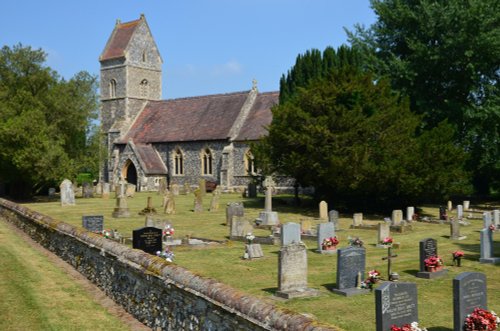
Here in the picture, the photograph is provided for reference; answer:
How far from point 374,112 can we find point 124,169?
1147 inches

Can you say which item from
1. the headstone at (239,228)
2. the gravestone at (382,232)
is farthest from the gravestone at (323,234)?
the headstone at (239,228)

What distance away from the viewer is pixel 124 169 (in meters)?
50.8

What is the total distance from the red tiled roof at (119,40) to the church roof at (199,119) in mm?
6308

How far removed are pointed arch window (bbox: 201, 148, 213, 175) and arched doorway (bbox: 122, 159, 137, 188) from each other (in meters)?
6.93

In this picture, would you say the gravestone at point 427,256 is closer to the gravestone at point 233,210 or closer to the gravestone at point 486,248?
the gravestone at point 486,248

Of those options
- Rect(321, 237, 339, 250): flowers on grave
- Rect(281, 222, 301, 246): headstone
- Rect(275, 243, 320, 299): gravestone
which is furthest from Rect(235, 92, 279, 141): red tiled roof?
Rect(275, 243, 320, 299): gravestone

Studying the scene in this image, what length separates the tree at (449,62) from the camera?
32500mm

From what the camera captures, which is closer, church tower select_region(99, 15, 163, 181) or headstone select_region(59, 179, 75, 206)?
headstone select_region(59, 179, 75, 206)

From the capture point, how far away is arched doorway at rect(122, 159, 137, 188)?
50.6 metres

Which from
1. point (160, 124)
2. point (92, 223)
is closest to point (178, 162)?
point (160, 124)

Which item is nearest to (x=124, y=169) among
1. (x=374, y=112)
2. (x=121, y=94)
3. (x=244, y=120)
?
(x=121, y=94)

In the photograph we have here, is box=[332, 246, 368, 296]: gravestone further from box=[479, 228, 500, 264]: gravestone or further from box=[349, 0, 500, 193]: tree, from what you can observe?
box=[349, 0, 500, 193]: tree

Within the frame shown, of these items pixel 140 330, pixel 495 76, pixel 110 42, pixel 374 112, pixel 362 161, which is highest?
pixel 110 42

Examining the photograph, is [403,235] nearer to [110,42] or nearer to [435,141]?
[435,141]
